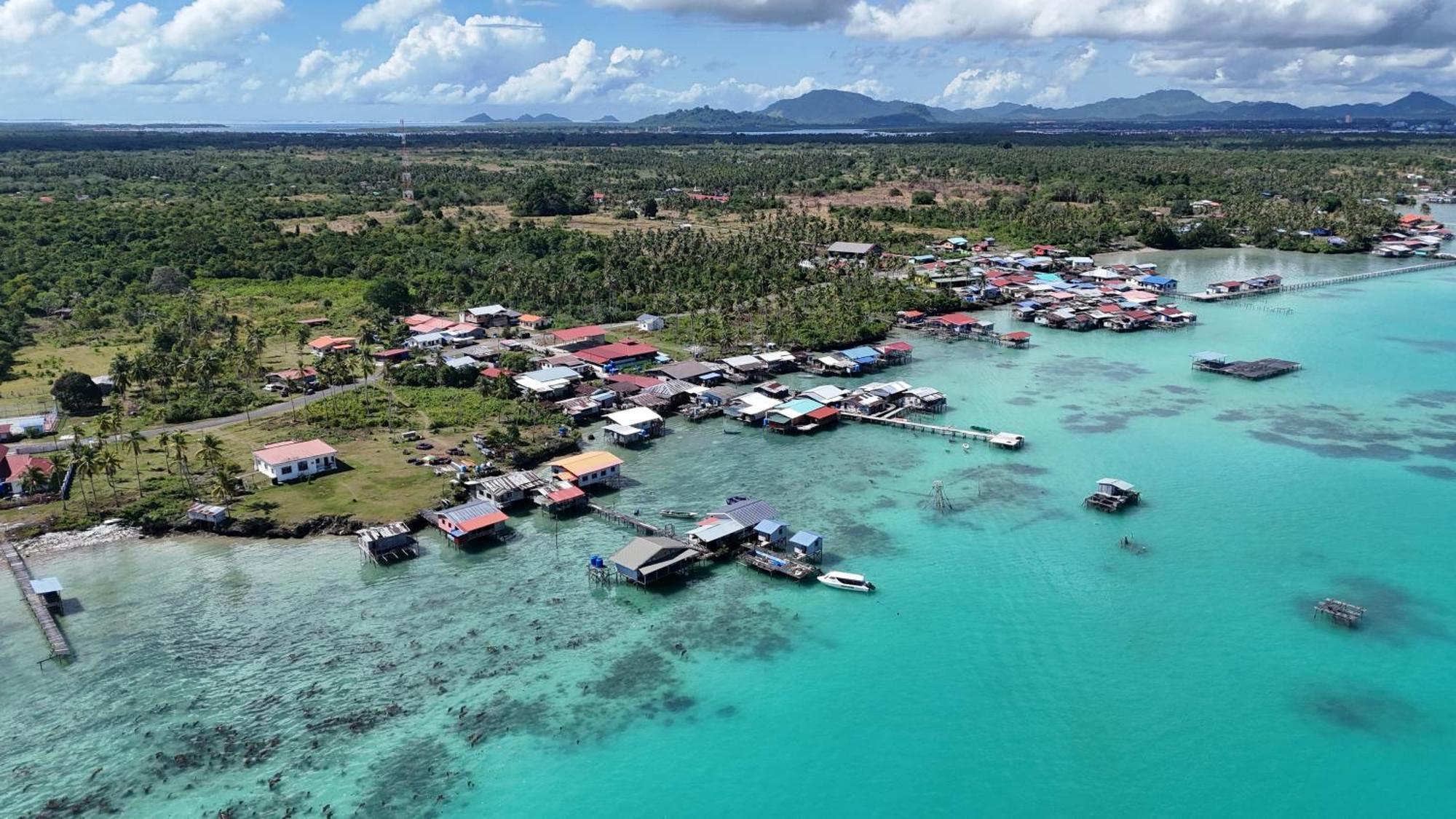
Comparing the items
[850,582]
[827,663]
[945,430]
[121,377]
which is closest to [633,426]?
[945,430]

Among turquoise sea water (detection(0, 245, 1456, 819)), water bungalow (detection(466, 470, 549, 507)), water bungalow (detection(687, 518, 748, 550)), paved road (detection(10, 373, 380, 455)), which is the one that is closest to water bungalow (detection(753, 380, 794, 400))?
turquoise sea water (detection(0, 245, 1456, 819))

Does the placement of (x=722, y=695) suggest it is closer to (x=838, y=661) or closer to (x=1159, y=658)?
(x=838, y=661)

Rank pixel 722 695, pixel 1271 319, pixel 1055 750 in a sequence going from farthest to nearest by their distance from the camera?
pixel 1271 319, pixel 722 695, pixel 1055 750

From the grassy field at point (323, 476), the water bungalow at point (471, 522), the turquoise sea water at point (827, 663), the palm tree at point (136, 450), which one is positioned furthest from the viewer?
the palm tree at point (136, 450)

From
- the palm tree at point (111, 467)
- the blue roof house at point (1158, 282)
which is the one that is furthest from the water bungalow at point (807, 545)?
the blue roof house at point (1158, 282)

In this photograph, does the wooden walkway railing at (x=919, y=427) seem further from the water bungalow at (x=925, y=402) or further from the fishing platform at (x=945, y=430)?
the water bungalow at (x=925, y=402)

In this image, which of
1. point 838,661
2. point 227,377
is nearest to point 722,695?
point 838,661
